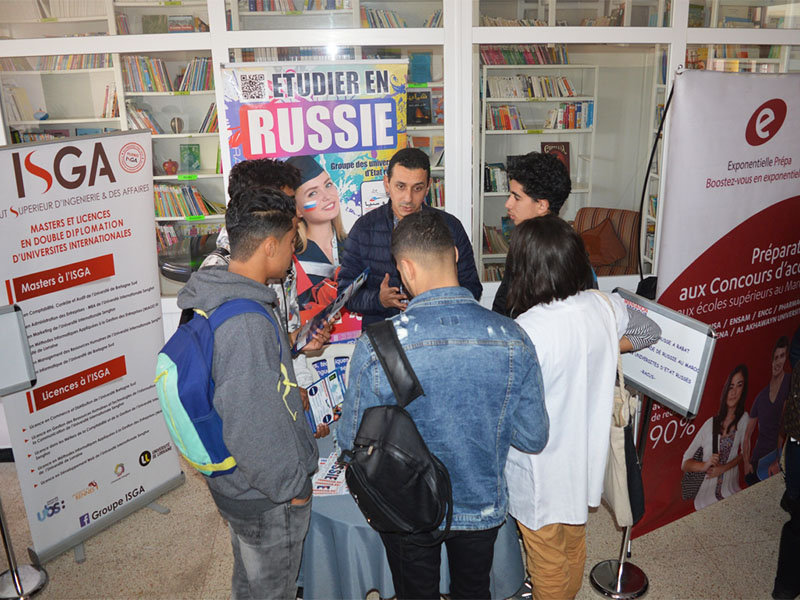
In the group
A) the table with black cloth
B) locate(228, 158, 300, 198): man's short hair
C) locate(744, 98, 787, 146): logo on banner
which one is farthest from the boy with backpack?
locate(744, 98, 787, 146): logo on banner

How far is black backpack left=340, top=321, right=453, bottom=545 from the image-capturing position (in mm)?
1575

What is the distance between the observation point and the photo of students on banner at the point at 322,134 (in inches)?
Result: 132

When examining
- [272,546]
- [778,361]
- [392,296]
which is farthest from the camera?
[778,361]

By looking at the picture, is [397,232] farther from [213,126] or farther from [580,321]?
[213,126]

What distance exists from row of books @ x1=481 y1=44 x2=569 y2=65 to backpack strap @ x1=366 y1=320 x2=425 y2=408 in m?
3.03

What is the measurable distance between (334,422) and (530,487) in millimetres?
964

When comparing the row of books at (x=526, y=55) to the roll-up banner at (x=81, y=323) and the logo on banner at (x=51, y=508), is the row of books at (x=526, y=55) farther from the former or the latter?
the logo on banner at (x=51, y=508)

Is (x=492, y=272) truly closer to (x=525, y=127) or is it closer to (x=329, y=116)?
(x=525, y=127)

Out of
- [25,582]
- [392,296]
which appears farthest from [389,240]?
[25,582]

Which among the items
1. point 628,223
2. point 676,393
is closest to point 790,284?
point 676,393

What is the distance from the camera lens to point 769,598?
2.62 metres

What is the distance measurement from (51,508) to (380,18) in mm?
3079

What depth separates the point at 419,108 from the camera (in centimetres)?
394

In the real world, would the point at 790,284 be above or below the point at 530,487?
above
